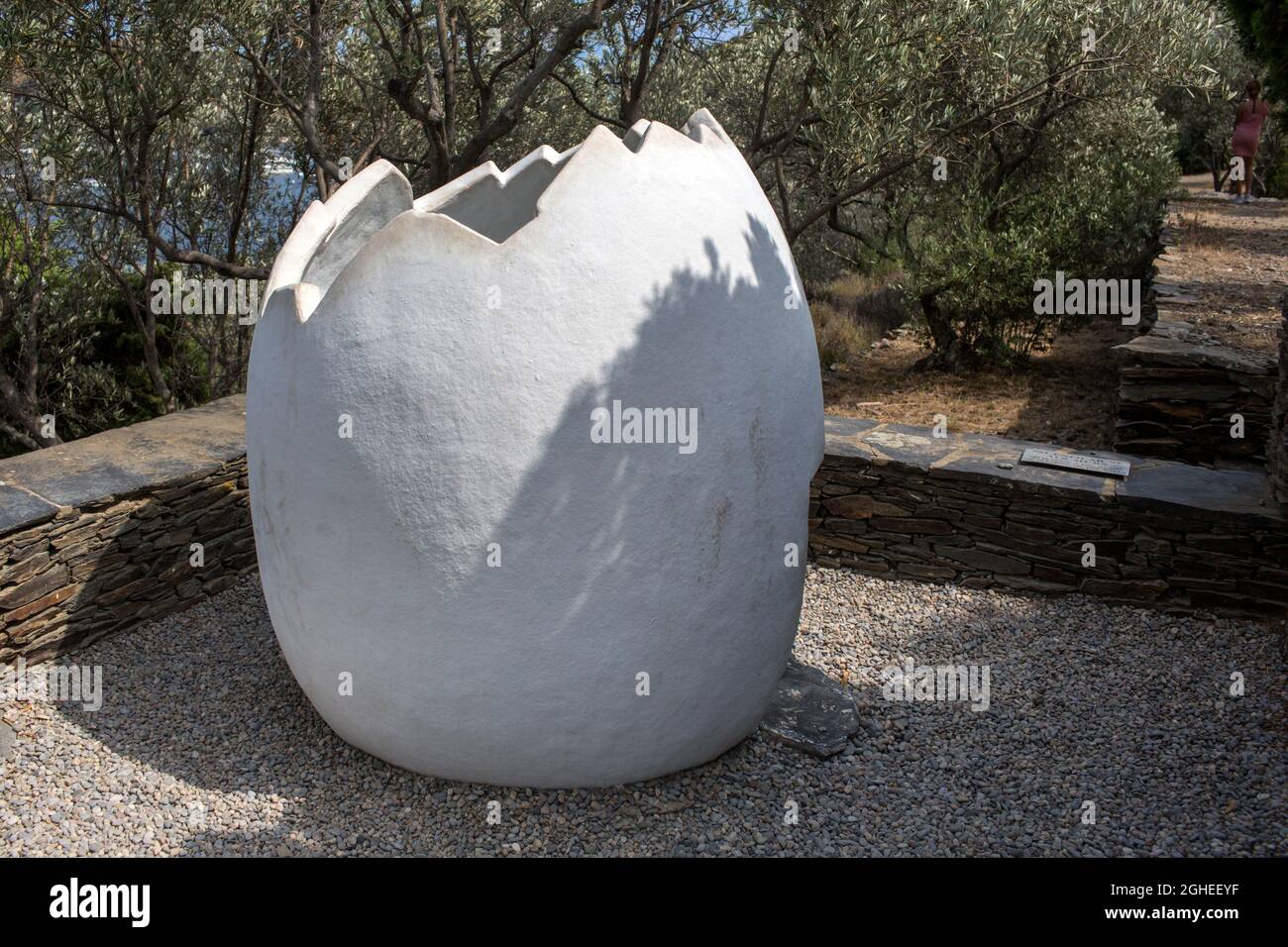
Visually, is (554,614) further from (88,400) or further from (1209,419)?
(88,400)

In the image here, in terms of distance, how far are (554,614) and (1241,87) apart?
79.3ft

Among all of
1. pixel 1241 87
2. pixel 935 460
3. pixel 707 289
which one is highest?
pixel 1241 87

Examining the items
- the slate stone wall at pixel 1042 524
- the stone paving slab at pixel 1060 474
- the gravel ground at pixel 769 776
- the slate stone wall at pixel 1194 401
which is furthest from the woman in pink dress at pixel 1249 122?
the gravel ground at pixel 769 776

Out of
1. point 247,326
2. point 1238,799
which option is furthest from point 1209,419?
point 247,326

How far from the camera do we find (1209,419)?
26.2 feet

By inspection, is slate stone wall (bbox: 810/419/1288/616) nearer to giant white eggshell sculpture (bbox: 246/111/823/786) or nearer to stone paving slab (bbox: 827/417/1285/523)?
stone paving slab (bbox: 827/417/1285/523)

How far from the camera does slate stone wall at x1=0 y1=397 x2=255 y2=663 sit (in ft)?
18.4

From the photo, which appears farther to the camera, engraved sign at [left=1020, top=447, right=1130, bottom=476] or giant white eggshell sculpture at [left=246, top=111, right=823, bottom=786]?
engraved sign at [left=1020, top=447, right=1130, bottom=476]

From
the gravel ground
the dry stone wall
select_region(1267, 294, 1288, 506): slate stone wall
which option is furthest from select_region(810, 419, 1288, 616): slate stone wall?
the gravel ground

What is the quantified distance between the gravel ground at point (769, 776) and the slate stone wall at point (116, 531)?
10.7 inches

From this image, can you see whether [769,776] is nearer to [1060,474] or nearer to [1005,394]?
[1060,474]

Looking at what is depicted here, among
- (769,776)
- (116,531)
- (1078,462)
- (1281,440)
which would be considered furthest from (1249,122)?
(116,531)

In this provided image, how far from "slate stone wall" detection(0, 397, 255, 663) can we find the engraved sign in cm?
519

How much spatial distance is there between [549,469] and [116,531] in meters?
3.31
